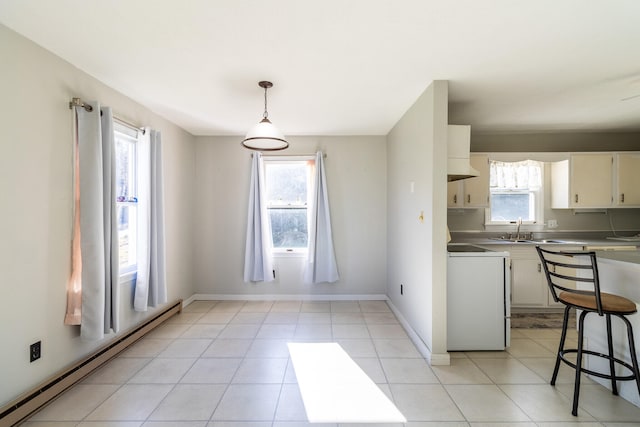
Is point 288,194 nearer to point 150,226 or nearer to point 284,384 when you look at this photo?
point 150,226

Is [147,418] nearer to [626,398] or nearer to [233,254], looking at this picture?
[233,254]

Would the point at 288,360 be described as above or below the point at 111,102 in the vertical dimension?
below

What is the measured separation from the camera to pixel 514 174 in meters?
4.13

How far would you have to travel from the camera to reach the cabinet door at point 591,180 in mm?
3916

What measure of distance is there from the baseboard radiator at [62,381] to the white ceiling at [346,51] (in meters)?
2.32

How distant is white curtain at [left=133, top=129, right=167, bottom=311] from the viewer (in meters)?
2.91

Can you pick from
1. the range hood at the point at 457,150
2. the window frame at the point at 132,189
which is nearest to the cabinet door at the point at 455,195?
the range hood at the point at 457,150

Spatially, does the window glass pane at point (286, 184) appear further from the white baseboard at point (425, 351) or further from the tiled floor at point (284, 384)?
the white baseboard at point (425, 351)

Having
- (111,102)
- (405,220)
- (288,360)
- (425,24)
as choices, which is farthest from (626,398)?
(111,102)

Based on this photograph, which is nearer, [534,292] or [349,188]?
[534,292]

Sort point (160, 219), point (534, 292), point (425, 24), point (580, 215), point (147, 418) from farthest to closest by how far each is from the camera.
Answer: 1. point (580, 215)
2. point (534, 292)
3. point (160, 219)
4. point (147, 418)
5. point (425, 24)

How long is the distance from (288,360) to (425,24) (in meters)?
2.77

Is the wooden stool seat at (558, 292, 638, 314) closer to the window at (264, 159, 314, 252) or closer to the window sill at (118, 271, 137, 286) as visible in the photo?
the window at (264, 159, 314, 252)

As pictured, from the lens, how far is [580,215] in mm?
4215
